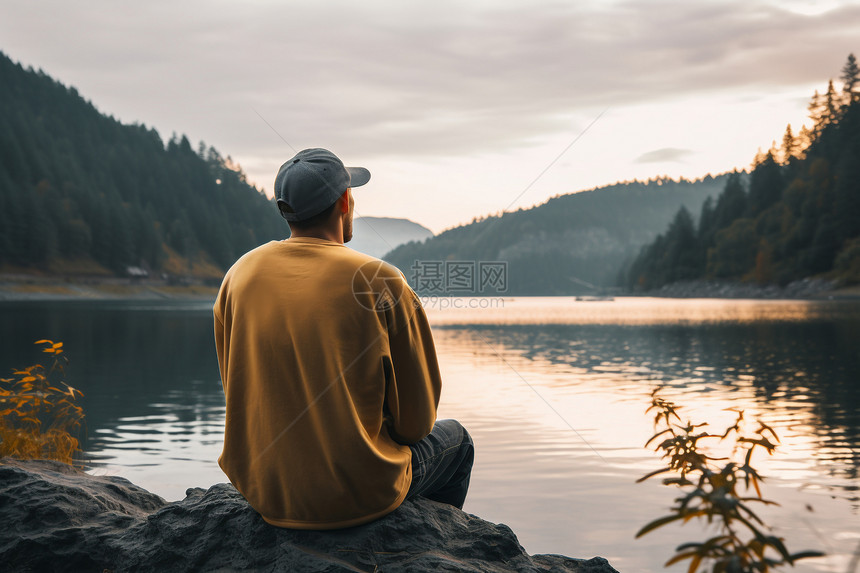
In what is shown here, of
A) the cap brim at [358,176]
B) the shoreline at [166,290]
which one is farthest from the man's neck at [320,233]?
the shoreline at [166,290]

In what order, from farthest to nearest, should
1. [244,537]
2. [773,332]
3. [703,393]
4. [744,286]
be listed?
[744,286], [773,332], [703,393], [244,537]

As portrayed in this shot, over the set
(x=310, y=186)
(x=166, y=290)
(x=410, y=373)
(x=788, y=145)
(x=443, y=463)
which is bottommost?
(x=166, y=290)

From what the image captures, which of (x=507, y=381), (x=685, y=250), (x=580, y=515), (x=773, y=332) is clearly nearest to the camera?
(x=580, y=515)

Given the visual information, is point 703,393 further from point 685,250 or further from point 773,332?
point 685,250

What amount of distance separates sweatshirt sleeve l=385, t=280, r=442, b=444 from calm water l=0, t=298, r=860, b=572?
1.47 m

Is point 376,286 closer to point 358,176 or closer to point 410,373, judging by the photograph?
point 410,373

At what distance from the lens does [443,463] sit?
3535mm

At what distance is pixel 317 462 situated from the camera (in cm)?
284

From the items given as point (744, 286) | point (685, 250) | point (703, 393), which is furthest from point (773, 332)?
point (685, 250)

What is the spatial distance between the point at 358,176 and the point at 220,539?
1832mm

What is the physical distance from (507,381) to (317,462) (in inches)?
613

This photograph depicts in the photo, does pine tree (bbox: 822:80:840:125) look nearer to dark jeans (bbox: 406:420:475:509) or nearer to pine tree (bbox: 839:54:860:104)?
pine tree (bbox: 839:54:860:104)

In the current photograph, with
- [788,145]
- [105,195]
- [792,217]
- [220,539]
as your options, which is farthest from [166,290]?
[220,539]

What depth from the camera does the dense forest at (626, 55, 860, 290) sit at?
87625 mm
